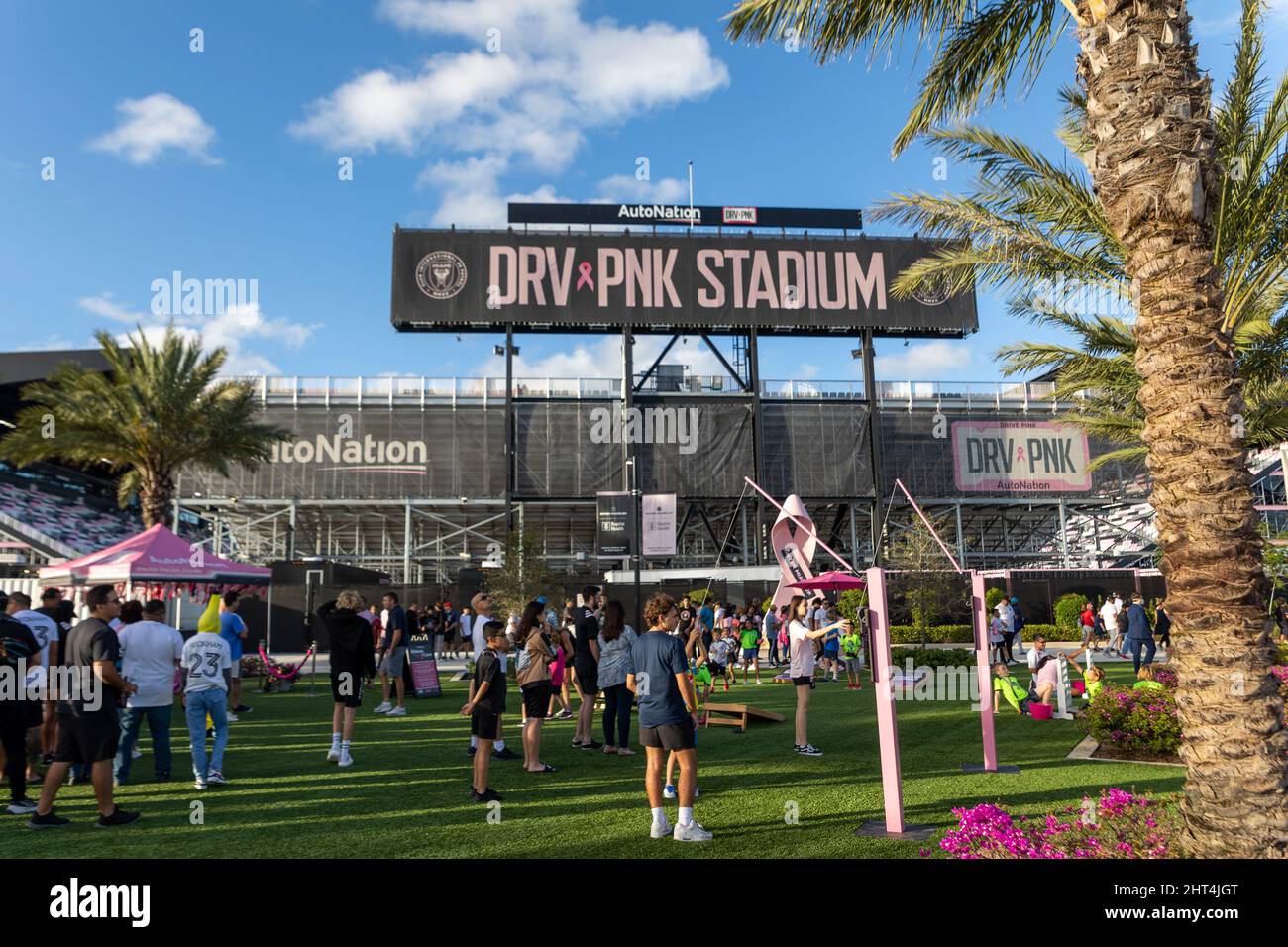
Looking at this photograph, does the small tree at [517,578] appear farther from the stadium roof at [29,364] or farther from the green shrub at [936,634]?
the stadium roof at [29,364]

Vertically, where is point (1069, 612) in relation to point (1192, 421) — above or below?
below

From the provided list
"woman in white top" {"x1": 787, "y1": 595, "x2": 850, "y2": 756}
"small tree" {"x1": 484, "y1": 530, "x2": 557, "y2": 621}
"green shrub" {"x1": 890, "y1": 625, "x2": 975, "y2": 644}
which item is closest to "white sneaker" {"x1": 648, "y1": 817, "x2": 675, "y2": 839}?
"woman in white top" {"x1": 787, "y1": 595, "x2": 850, "y2": 756}

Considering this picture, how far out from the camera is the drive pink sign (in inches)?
1665

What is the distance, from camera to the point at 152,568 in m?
16.2

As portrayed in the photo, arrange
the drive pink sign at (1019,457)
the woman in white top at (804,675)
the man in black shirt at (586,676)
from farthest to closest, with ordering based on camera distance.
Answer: the drive pink sign at (1019,457)
the man in black shirt at (586,676)
the woman in white top at (804,675)

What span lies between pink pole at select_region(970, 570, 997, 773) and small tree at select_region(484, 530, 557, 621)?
59.6 feet

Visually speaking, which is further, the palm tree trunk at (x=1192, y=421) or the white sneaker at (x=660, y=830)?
the white sneaker at (x=660, y=830)

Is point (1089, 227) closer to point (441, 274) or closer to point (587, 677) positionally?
point (587, 677)

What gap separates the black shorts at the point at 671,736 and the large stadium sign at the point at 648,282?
3414 centimetres

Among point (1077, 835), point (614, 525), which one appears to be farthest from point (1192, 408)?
point (614, 525)

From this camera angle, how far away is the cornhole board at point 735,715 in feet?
39.6

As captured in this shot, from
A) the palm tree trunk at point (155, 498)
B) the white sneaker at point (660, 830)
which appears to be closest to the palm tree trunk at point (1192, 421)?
the white sneaker at point (660, 830)

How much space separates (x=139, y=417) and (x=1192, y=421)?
972 inches
